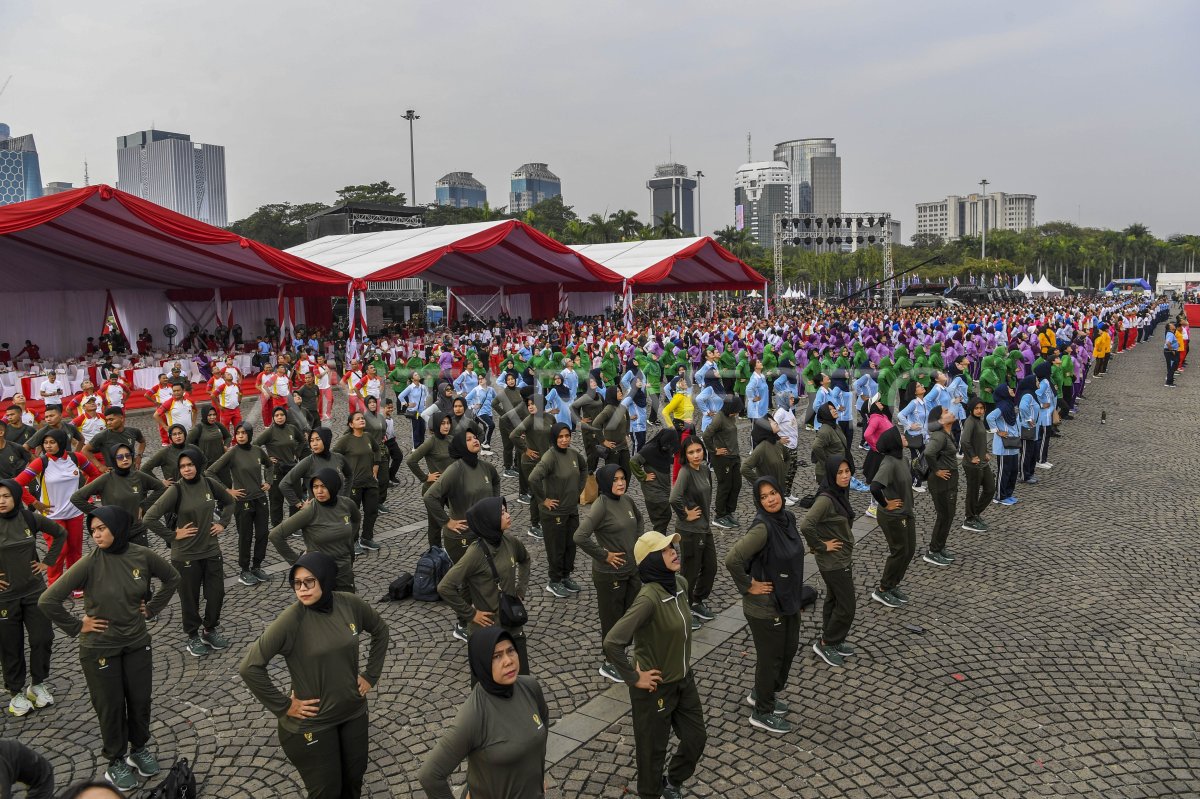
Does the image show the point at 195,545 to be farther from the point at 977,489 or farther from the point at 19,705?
the point at 977,489

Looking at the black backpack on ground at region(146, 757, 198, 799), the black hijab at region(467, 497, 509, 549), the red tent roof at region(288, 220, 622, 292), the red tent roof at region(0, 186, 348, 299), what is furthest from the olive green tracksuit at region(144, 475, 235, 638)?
the red tent roof at region(288, 220, 622, 292)

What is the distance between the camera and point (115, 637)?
471 centimetres

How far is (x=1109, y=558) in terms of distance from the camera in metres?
8.23

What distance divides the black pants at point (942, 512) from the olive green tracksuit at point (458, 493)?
422 cm

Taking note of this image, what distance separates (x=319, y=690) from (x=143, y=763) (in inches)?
70.0

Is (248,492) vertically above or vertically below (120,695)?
above

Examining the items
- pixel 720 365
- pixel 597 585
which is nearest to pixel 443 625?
pixel 597 585

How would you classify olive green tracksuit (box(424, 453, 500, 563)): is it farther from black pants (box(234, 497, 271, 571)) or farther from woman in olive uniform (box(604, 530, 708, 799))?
woman in olive uniform (box(604, 530, 708, 799))

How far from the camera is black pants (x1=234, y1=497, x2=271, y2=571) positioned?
7.75 meters

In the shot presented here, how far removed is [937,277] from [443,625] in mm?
81915

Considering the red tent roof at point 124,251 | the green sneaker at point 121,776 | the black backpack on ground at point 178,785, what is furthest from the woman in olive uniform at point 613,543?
the red tent roof at point 124,251

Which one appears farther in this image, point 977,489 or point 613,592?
point 977,489

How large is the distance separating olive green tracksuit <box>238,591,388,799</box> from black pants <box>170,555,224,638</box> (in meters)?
2.85

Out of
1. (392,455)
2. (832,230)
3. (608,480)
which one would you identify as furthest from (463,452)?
(832,230)
